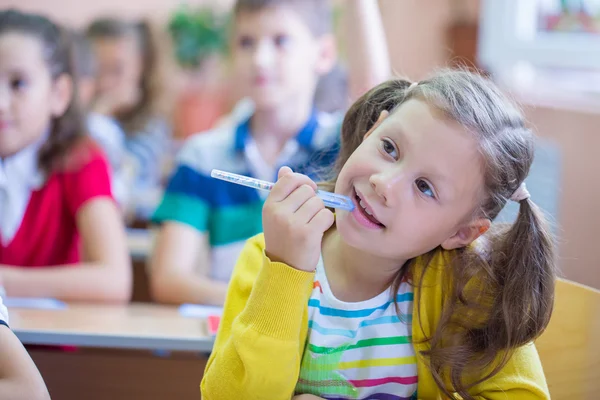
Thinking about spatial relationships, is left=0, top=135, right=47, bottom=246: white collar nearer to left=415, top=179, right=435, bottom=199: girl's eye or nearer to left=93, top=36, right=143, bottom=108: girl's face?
left=415, top=179, right=435, bottom=199: girl's eye

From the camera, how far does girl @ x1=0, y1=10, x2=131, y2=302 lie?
1716 mm

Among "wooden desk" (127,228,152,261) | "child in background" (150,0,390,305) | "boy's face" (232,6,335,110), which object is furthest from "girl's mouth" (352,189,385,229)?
"wooden desk" (127,228,152,261)

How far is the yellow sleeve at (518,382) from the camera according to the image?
101 cm

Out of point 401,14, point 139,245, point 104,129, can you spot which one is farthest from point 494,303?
point 401,14

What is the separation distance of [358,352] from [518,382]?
0.70ft

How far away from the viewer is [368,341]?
109 centimetres

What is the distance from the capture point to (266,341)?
96 cm

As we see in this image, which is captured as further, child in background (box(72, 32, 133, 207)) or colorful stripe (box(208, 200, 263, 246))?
child in background (box(72, 32, 133, 207))

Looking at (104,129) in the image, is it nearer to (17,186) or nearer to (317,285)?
(17,186)

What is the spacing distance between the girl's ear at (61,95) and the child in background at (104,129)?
97 centimetres

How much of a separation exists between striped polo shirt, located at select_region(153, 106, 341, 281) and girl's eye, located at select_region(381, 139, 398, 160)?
0.82 metres

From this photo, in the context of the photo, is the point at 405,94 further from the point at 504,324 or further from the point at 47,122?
the point at 47,122

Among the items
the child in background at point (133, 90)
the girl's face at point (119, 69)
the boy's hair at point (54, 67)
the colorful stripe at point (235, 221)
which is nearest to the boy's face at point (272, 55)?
the colorful stripe at point (235, 221)

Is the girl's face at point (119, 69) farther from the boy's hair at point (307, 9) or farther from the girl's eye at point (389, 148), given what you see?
the girl's eye at point (389, 148)
